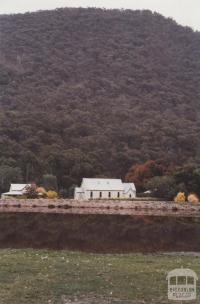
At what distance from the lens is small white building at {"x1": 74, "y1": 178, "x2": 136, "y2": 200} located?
68312 mm

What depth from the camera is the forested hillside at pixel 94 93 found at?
87.6 meters

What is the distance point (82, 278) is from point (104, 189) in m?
56.3

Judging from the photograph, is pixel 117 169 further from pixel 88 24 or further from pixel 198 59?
pixel 88 24

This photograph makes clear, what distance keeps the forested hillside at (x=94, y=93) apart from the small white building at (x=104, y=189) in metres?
8.31

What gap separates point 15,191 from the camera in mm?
66312

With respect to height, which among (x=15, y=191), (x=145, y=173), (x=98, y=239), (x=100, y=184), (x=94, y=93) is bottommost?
(x=98, y=239)

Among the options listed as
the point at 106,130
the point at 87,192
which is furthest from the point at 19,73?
the point at 87,192

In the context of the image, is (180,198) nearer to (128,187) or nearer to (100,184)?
(128,187)

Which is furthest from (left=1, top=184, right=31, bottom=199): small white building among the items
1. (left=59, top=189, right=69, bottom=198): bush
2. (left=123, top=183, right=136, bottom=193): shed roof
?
(left=123, top=183, right=136, bottom=193): shed roof

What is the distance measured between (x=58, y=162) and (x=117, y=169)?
13.1 metres

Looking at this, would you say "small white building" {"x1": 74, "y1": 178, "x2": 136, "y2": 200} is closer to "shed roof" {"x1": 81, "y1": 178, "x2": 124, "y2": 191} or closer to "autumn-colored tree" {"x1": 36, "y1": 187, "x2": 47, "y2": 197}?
"shed roof" {"x1": 81, "y1": 178, "x2": 124, "y2": 191}

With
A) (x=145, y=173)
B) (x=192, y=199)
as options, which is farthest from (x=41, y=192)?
(x=192, y=199)

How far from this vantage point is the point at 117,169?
88125 mm

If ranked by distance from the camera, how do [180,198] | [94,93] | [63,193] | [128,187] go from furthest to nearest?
1. [94,93]
2. [63,193]
3. [128,187]
4. [180,198]
